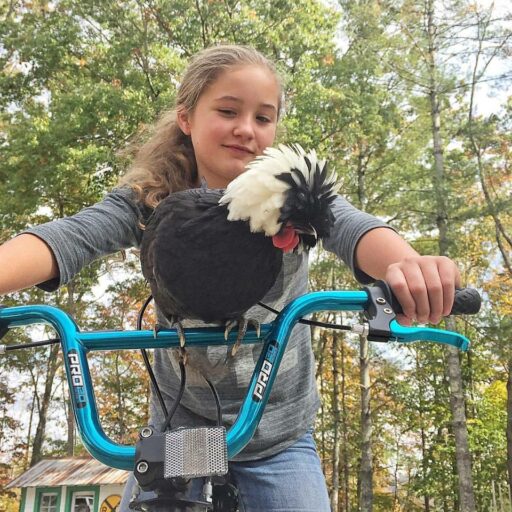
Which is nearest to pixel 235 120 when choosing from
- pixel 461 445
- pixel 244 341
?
pixel 244 341

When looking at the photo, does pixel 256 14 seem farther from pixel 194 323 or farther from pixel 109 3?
pixel 194 323

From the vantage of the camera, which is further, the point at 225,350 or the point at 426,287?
the point at 225,350

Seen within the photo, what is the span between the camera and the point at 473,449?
57.4 feet

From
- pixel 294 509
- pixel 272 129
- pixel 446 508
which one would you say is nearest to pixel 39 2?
pixel 272 129

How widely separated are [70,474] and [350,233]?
34.5 ft

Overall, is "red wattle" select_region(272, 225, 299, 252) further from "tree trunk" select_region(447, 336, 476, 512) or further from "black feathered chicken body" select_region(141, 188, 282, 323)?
"tree trunk" select_region(447, 336, 476, 512)

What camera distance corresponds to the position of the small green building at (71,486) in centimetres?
972

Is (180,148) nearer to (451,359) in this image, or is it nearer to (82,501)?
(82,501)

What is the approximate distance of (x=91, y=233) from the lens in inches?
64.8

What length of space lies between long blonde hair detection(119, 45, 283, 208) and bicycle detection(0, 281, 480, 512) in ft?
2.42

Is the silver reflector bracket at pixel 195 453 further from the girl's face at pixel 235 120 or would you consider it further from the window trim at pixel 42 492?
the window trim at pixel 42 492

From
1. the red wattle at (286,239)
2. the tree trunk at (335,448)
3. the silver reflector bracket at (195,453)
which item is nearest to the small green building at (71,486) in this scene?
the tree trunk at (335,448)

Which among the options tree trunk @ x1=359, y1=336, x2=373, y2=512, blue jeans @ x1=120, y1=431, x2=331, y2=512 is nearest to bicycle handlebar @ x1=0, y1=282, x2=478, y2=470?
blue jeans @ x1=120, y1=431, x2=331, y2=512

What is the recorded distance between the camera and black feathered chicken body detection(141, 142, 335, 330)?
1.26 m
